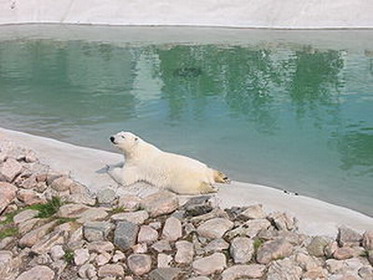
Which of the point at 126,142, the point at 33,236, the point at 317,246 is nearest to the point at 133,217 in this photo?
the point at 33,236

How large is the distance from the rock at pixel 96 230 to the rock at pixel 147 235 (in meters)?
0.56

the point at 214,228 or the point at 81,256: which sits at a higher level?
the point at 214,228

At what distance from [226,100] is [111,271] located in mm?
15075

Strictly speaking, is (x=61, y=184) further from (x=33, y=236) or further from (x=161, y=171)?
(x=33, y=236)

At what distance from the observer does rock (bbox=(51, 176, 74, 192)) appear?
11.3 m

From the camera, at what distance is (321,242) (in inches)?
335

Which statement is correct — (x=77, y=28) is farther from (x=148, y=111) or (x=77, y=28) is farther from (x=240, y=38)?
(x=148, y=111)

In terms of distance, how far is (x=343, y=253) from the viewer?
26.9 ft

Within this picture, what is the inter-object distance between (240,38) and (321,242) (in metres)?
33.5

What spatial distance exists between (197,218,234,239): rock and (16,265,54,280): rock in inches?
93.5

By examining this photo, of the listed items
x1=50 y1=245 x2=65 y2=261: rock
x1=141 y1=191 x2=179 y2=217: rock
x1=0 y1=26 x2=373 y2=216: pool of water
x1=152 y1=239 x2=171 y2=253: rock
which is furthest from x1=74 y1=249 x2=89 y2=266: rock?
x1=0 y1=26 x2=373 y2=216: pool of water

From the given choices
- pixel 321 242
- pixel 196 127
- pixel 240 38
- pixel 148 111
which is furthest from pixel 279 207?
pixel 240 38

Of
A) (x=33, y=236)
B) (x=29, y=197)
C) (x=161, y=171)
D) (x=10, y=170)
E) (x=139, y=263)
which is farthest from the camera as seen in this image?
(x=10, y=170)

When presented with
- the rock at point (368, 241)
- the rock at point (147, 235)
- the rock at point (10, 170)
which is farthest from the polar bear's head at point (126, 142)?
the rock at point (368, 241)
